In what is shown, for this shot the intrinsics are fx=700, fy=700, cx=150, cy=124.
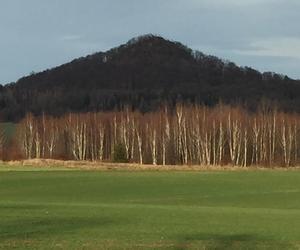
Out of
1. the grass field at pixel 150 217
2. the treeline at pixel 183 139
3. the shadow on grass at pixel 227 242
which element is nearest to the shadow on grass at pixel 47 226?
the grass field at pixel 150 217

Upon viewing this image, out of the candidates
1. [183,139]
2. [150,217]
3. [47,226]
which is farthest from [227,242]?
[183,139]

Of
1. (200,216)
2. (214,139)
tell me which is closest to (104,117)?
(214,139)

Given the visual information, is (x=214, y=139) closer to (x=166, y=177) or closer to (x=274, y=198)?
(x=166, y=177)

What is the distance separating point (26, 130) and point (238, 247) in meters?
117

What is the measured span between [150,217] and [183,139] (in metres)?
88.7

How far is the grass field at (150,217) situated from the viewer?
2019 cm

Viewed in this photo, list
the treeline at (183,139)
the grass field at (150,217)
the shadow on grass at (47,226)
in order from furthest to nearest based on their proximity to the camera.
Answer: the treeline at (183,139) < the shadow on grass at (47,226) < the grass field at (150,217)

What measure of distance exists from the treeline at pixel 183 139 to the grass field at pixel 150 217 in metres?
51.1

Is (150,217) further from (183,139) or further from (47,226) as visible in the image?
(183,139)

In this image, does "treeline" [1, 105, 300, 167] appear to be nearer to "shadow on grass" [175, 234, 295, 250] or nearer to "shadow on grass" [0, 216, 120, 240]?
"shadow on grass" [0, 216, 120, 240]

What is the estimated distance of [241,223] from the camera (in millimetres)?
27688

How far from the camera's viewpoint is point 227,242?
2052 cm

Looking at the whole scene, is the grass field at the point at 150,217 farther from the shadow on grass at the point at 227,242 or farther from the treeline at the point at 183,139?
the treeline at the point at 183,139

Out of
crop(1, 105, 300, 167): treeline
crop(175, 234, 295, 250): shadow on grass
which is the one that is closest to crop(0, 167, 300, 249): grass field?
crop(175, 234, 295, 250): shadow on grass
